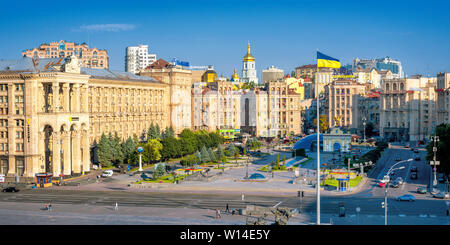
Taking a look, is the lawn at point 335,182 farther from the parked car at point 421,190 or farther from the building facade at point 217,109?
the building facade at point 217,109

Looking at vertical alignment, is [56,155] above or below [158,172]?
above

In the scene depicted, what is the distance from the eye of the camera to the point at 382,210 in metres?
64.1

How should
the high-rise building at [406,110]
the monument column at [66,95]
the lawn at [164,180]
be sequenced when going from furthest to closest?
1. the high-rise building at [406,110]
2. the monument column at [66,95]
3. the lawn at [164,180]

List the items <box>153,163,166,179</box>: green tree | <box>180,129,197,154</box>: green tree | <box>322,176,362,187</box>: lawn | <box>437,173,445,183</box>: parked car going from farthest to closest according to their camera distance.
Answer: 1. <box>180,129,197,154</box>: green tree
2. <box>153,163,166,179</box>: green tree
3. <box>437,173,445,183</box>: parked car
4. <box>322,176,362,187</box>: lawn

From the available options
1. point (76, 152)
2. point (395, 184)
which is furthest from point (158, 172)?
point (395, 184)

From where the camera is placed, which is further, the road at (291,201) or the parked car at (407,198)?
the parked car at (407,198)

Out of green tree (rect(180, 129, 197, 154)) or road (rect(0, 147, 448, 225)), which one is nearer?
road (rect(0, 147, 448, 225))

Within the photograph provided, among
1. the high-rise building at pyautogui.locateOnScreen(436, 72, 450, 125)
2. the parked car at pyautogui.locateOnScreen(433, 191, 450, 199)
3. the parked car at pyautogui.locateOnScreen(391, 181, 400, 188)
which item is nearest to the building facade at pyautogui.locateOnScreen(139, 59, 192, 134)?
the high-rise building at pyautogui.locateOnScreen(436, 72, 450, 125)

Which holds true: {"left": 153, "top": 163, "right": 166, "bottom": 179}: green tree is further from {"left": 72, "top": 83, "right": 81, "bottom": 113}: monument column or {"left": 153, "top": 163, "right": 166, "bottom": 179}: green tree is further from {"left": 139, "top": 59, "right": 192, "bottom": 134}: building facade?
{"left": 139, "top": 59, "right": 192, "bottom": 134}: building facade

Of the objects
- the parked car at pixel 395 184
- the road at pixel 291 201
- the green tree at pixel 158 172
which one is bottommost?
the road at pixel 291 201

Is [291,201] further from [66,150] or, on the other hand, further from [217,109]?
[217,109]

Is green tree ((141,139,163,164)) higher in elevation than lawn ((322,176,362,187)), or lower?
higher

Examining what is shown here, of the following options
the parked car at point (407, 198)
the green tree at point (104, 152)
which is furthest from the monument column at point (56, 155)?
the parked car at point (407, 198)
